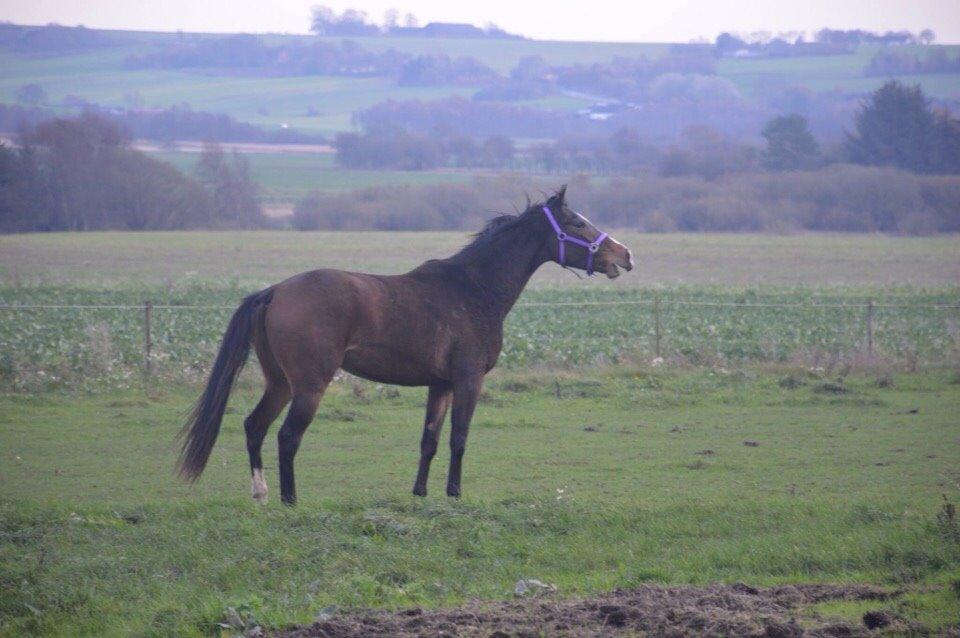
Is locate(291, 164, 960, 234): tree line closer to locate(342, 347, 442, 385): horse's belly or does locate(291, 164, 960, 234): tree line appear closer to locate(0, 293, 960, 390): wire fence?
locate(0, 293, 960, 390): wire fence

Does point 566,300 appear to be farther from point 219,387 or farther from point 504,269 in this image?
point 219,387

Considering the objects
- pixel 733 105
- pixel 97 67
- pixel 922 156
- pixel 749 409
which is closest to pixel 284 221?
pixel 922 156

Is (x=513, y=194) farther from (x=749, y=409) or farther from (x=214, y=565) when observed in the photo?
(x=214, y=565)

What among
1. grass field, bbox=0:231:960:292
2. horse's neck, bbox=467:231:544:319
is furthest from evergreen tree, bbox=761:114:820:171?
horse's neck, bbox=467:231:544:319

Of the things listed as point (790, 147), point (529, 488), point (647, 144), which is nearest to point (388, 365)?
point (529, 488)

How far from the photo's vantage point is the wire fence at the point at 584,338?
17.2 meters

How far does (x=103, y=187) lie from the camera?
58531 mm

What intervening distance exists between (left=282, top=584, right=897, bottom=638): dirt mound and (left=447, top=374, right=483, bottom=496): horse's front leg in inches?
119

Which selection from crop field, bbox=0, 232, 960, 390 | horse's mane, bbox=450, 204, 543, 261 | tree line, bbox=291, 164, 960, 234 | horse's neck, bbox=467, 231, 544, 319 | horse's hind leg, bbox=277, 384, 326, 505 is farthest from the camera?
tree line, bbox=291, 164, 960, 234

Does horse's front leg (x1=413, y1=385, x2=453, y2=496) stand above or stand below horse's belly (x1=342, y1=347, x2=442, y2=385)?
below

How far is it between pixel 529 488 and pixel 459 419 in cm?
142

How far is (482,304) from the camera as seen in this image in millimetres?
9461

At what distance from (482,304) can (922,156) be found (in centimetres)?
6745

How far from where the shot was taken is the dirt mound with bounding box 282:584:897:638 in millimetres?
5441
